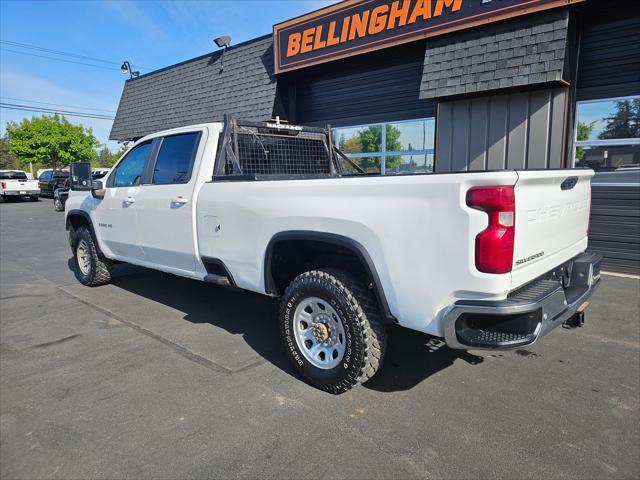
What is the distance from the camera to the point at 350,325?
9.86ft

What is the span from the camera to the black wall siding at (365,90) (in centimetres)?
898

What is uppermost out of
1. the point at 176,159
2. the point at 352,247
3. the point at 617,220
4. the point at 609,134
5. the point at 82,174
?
the point at 609,134

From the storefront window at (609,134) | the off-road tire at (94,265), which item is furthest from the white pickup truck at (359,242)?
the storefront window at (609,134)

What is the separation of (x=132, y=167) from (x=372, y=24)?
5.55 m

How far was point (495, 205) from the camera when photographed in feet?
7.78

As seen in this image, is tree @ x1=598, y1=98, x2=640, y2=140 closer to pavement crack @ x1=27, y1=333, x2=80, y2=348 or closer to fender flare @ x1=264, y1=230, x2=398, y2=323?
fender flare @ x1=264, y1=230, x2=398, y2=323

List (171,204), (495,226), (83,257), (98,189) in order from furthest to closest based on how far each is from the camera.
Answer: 1. (83,257)
2. (98,189)
3. (171,204)
4. (495,226)

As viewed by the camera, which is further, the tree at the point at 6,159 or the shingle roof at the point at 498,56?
the tree at the point at 6,159

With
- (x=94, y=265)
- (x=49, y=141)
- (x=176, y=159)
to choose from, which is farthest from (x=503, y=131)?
(x=49, y=141)

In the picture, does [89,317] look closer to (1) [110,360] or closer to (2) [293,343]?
(1) [110,360]

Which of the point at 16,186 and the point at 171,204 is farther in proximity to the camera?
the point at 16,186

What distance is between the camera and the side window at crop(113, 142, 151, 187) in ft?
16.8

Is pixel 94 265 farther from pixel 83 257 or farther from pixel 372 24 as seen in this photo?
pixel 372 24

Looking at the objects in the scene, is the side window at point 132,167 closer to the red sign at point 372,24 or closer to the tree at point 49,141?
the red sign at point 372,24
